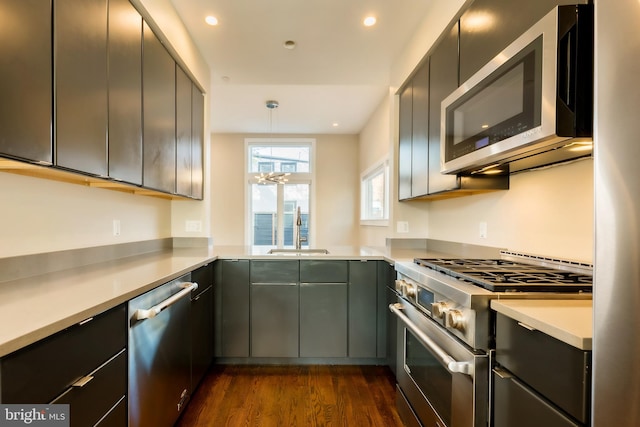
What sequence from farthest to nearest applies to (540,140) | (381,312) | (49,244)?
(381,312) < (49,244) < (540,140)

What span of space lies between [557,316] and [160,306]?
1.40 m

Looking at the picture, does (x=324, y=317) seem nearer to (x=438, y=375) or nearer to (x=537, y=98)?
(x=438, y=375)

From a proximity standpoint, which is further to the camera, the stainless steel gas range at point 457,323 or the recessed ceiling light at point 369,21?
the recessed ceiling light at point 369,21

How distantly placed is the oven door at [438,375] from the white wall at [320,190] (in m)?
4.27

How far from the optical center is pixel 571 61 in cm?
94

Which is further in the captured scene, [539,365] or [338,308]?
[338,308]

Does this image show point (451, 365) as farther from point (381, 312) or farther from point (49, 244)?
point (49, 244)

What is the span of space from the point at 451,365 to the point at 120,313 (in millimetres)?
1172

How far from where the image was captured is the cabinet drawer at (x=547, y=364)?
67 cm

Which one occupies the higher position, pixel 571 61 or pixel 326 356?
pixel 571 61

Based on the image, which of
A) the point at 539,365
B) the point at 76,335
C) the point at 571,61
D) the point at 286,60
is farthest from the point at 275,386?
the point at 286,60

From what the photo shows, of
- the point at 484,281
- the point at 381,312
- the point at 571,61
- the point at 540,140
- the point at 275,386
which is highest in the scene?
the point at 571,61

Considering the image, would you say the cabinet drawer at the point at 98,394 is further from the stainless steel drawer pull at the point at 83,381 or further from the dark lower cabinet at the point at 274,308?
the dark lower cabinet at the point at 274,308

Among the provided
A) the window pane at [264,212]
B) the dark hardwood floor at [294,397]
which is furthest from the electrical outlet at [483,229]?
the window pane at [264,212]
